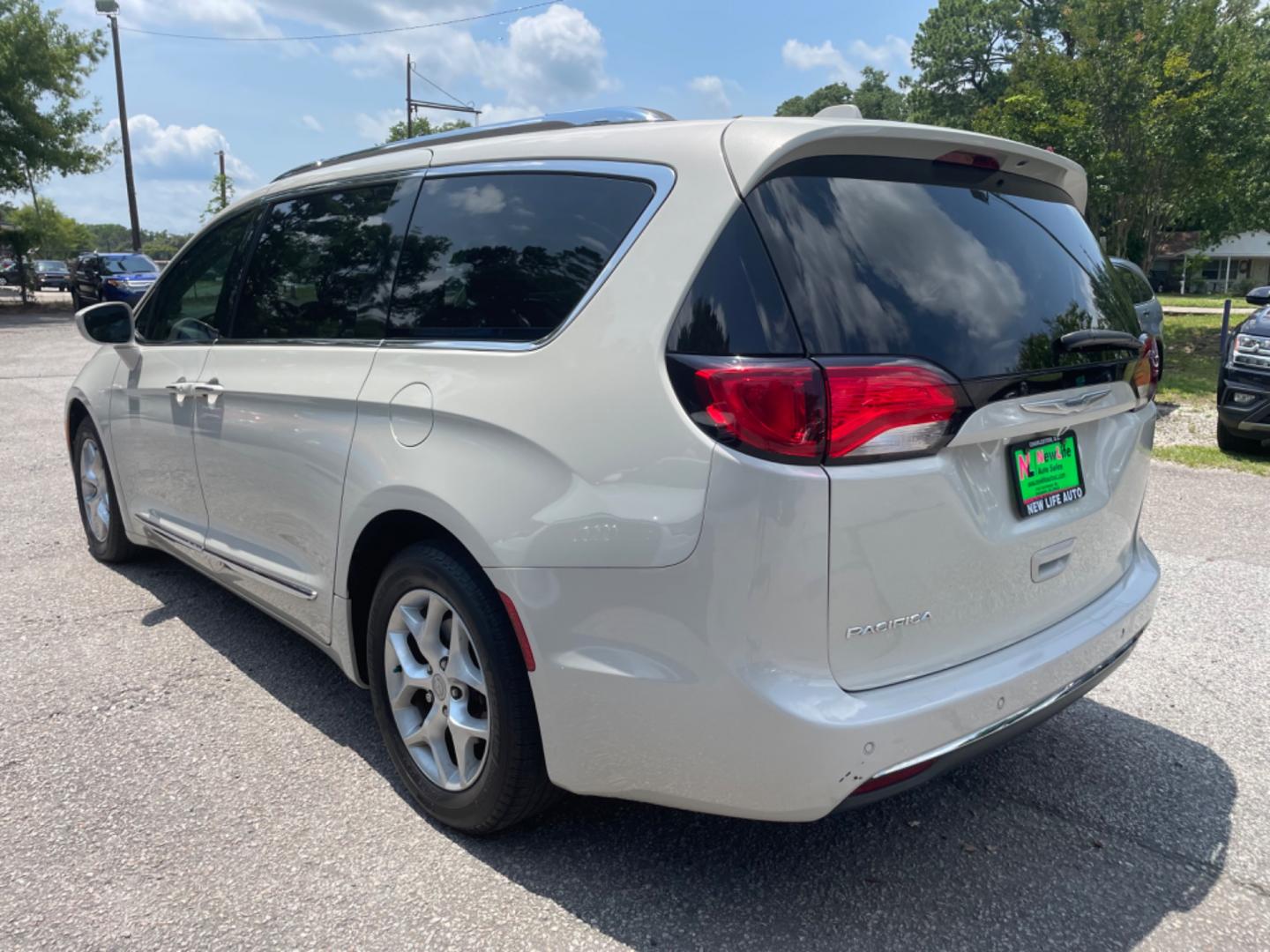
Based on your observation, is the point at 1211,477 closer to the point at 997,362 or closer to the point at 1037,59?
the point at 997,362

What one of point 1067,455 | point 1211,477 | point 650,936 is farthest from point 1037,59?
point 650,936

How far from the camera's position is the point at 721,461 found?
6.49 ft

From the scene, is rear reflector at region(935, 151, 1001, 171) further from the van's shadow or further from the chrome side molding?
the chrome side molding

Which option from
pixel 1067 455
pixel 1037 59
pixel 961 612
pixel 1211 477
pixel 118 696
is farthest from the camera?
pixel 1037 59

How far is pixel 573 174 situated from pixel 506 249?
0.89 feet

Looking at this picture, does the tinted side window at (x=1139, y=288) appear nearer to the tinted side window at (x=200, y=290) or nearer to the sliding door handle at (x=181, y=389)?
the tinted side window at (x=200, y=290)

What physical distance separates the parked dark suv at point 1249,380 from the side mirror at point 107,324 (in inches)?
319

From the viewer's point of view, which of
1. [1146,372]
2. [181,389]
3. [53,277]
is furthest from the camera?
[53,277]

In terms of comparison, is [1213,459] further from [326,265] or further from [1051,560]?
[326,265]

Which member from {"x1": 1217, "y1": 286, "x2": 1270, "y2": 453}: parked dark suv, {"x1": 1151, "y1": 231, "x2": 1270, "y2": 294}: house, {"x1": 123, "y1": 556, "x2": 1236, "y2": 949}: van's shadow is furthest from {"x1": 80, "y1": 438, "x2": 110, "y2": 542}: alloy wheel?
{"x1": 1151, "y1": 231, "x2": 1270, "y2": 294}: house

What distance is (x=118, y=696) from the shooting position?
3561 mm

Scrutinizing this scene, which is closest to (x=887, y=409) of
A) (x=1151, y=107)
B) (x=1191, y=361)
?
(x=1151, y=107)

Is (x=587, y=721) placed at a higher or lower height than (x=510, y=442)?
lower

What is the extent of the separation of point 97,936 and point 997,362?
250cm
